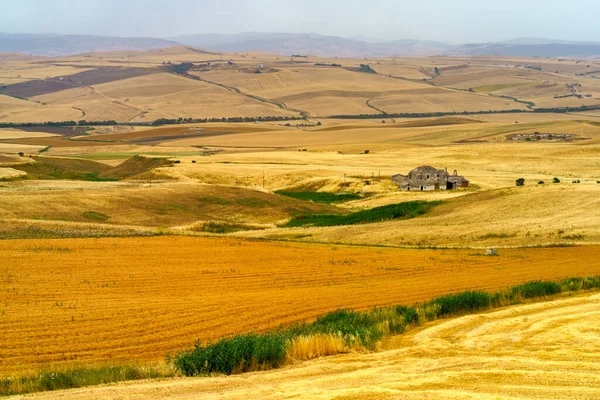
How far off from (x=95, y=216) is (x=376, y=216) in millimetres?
18060

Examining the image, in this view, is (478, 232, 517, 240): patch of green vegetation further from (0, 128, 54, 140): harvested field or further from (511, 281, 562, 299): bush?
(0, 128, 54, 140): harvested field

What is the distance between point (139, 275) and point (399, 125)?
142 m

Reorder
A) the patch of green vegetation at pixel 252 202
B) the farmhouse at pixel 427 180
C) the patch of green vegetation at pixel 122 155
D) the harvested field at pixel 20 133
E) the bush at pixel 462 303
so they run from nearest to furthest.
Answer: the bush at pixel 462 303 → the patch of green vegetation at pixel 252 202 → the farmhouse at pixel 427 180 → the patch of green vegetation at pixel 122 155 → the harvested field at pixel 20 133

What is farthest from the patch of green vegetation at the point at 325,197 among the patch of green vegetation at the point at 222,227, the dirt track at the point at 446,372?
the dirt track at the point at 446,372

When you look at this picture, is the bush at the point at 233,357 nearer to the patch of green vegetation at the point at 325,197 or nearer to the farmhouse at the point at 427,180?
the patch of green vegetation at the point at 325,197

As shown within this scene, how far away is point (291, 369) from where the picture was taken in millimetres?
12312

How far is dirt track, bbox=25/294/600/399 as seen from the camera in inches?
413

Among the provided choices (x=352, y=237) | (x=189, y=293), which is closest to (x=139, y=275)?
(x=189, y=293)

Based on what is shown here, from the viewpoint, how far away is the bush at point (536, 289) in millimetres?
18969

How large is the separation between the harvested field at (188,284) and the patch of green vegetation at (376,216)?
1539 centimetres

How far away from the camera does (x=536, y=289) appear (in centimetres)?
1916

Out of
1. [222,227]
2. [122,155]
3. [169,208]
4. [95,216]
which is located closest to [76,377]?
[95,216]

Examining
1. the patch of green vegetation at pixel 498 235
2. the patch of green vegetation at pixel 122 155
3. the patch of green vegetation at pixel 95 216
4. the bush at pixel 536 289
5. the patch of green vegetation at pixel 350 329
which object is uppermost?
the patch of green vegetation at pixel 350 329

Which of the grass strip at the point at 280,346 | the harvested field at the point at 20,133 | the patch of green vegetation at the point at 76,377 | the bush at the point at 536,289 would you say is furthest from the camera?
the harvested field at the point at 20,133
